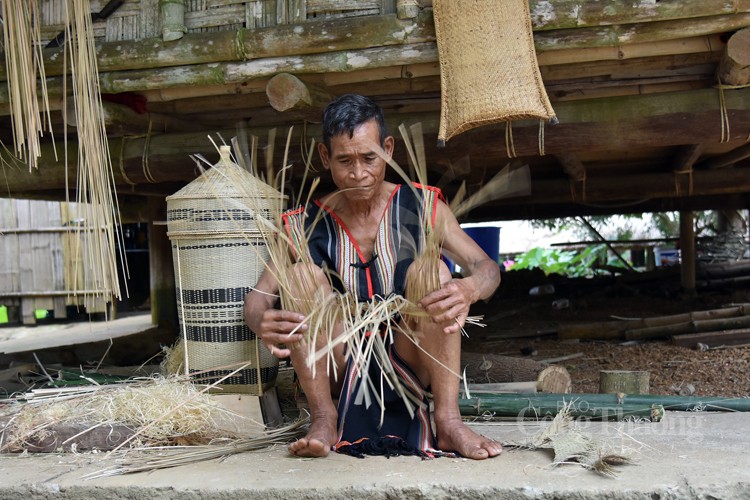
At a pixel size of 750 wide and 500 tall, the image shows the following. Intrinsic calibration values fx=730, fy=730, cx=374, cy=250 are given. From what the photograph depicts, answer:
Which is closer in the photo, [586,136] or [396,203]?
[396,203]

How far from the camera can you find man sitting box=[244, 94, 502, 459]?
7.39ft

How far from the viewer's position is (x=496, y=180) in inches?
94.0

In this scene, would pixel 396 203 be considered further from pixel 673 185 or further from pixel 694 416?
pixel 673 185

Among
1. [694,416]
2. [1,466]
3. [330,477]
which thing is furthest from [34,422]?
[694,416]

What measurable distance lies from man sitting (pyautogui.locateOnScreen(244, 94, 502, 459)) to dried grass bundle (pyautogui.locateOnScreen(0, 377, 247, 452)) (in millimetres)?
426

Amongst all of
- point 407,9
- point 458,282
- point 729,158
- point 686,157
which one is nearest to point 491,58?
point 407,9

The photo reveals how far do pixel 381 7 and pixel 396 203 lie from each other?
1095 mm

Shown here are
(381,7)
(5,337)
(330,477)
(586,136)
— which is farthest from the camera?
(5,337)

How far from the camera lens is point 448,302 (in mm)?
2072

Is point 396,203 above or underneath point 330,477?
above

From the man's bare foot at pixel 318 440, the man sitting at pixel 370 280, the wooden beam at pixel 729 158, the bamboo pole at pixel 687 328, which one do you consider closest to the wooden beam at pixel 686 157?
the wooden beam at pixel 729 158

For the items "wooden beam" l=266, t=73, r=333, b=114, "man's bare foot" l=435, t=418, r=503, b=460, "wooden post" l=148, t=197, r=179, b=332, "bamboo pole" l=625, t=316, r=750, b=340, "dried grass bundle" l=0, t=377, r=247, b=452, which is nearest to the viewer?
"man's bare foot" l=435, t=418, r=503, b=460

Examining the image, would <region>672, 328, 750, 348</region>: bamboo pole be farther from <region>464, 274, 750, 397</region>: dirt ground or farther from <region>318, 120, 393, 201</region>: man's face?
<region>318, 120, 393, 201</region>: man's face

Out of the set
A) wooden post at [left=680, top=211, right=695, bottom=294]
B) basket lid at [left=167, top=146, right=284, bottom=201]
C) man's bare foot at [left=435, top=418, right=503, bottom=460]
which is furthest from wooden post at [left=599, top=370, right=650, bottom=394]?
wooden post at [left=680, top=211, right=695, bottom=294]
